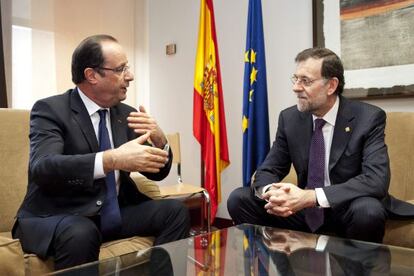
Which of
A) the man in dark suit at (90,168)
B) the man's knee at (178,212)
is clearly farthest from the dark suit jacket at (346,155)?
the man in dark suit at (90,168)

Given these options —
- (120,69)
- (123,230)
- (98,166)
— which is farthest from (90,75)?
(123,230)

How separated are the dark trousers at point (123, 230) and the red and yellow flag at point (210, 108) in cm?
143

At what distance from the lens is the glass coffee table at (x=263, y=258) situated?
3.83 feet

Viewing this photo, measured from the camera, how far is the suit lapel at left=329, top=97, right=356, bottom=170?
1836 millimetres

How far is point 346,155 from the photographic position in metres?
1.83

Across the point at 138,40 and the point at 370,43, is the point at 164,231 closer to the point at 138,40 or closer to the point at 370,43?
the point at 370,43

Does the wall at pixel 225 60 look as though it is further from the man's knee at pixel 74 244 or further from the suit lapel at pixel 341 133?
the man's knee at pixel 74 244

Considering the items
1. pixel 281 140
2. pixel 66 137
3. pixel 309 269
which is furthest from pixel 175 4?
pixel 309 269

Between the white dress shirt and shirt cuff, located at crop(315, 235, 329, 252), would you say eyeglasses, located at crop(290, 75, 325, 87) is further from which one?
shirt cuff, located at crop(315, 235, 329, 252)

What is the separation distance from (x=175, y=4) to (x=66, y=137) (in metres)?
2.55

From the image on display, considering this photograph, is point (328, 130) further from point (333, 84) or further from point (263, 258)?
point (263, 258)

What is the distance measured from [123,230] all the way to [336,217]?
0.90 meters

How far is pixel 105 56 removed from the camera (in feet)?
5.76

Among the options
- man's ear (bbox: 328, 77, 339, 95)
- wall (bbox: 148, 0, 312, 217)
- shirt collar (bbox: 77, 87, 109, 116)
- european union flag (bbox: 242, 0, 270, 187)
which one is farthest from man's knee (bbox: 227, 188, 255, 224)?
wall (bbox: 148, 0, 312, 217)
